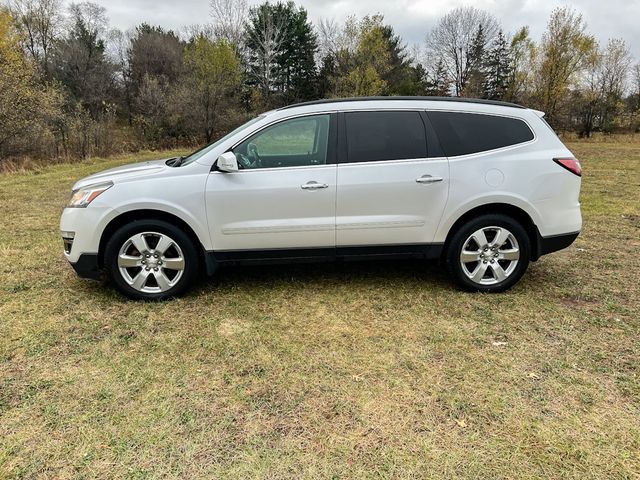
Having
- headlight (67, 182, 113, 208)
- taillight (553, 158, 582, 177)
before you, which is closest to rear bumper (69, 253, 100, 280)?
headlight (67, 182, 113, 208)

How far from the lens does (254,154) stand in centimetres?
382

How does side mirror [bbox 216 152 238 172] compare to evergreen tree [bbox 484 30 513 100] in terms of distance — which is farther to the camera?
evergreen tree [bbox 484 30 513 100]

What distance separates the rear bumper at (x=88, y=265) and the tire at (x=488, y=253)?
317cm

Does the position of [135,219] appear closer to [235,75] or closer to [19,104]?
[19,104]

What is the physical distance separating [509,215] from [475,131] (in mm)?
836

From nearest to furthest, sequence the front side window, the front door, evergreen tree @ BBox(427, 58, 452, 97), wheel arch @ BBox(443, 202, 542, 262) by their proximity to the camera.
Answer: the front door, the front side window, wheel arch @ BBox(443, 202, 542, 262), evergreen tree @ BBox(427, 58, 452, 97)

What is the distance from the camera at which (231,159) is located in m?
3.59

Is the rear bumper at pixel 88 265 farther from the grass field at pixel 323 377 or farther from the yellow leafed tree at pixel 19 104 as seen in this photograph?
the yellow leafed tree at pixel 19 104

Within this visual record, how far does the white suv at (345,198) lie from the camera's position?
370 cm

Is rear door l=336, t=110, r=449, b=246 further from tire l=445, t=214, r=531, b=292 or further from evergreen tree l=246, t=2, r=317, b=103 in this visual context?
evergreen tree l=246, t=2, r=317, b=103

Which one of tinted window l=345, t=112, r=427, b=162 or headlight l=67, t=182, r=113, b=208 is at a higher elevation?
tinted window l=345, t=112, r=427, b=162

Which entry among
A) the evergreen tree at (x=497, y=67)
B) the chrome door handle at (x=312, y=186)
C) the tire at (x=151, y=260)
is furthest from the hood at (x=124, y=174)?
the evergreen tree at (x=497, y=67)

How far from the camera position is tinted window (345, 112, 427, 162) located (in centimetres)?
381

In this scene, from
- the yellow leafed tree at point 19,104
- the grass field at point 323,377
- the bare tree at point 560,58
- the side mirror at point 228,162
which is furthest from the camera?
the bare tree at point 560,58
